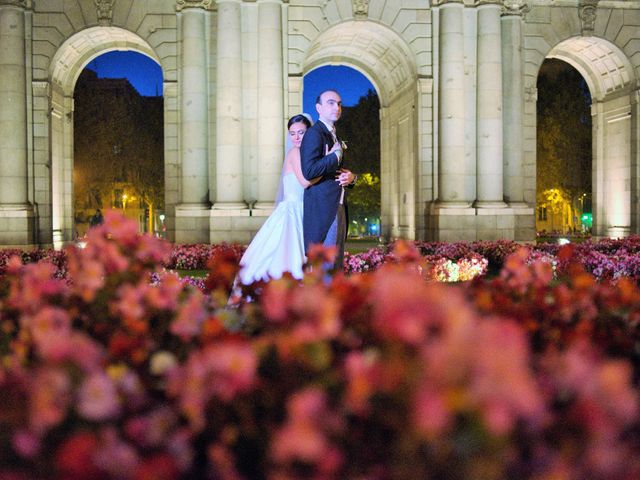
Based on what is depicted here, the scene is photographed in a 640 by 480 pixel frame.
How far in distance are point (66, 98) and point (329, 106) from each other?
1040 inches

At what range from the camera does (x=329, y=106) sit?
9.48 m

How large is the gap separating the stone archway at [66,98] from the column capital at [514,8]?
13663 mm

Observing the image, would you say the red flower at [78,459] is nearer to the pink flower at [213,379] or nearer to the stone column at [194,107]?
the pink flower at [213,379]

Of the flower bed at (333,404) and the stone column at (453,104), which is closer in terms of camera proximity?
the flower bed at (333,404)

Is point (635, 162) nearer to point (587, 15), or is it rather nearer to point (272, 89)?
point (587, 15)

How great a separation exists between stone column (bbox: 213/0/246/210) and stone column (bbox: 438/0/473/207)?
Answer: 25.2ft

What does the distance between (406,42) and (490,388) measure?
1113 inches

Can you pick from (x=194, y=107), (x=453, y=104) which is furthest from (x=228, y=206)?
(x=453, y=104)

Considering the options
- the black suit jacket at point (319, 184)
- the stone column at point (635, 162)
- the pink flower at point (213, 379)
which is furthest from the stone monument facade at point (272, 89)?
the pink flower at point (213, 379)

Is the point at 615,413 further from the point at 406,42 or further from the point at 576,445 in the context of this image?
the point at 406,42

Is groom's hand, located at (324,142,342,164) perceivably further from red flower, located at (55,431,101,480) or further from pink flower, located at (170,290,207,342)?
red flower, located at (55,431,101,480)

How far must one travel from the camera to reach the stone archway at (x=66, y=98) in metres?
29.8

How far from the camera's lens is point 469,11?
92.6 feet

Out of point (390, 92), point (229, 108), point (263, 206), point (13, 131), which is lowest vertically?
point (263, 206)
